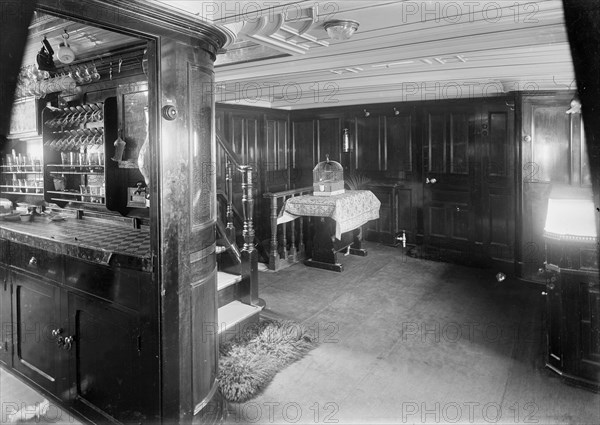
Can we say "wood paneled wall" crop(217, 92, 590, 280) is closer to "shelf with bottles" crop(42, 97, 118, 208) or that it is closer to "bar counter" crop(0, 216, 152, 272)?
"shelf with bottles" crop(42, 97, 118, 208)

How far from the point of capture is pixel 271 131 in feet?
27.6

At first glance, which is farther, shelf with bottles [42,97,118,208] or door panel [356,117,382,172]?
door panel [356,117,382,172]

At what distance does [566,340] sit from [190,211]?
289 cm

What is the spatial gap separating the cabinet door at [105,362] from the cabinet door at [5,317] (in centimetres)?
90

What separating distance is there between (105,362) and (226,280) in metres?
1.49

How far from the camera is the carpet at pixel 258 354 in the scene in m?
3.10

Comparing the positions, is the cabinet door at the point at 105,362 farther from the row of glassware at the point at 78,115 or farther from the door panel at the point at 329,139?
the door panel at the point at 329,139

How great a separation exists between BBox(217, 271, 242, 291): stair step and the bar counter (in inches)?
34.2

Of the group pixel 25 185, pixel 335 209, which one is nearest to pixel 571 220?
pixel 335 209

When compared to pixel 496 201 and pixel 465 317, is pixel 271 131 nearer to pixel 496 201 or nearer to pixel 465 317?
pixel 496 201

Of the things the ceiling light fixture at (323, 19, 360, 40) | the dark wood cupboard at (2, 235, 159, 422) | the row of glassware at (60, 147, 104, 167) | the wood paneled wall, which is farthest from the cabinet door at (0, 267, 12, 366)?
the wood paneled wall

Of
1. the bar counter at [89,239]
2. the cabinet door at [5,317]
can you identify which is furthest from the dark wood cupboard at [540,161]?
the cabinet door at [5,317]

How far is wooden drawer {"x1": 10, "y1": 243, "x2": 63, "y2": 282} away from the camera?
110 inches

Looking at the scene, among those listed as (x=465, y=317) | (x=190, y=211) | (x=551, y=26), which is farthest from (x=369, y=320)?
(x=551, y=26)
